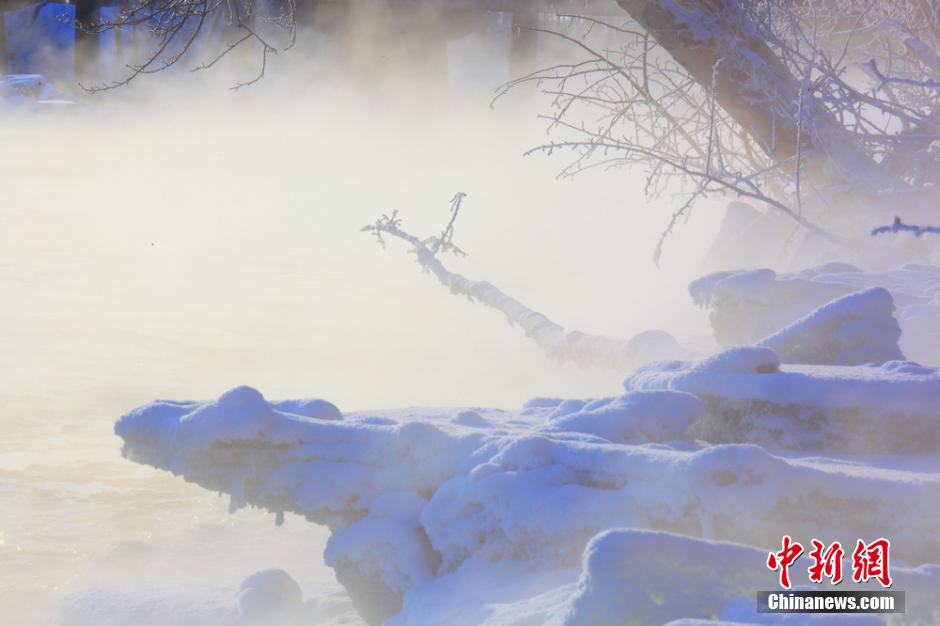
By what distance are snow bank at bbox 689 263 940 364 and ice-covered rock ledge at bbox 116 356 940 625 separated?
3.68 ft

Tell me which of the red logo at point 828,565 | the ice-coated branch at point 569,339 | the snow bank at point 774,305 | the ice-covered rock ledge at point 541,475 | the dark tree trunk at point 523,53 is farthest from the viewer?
the dark tree trunk at point 523,53

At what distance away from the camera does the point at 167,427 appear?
3094 mm

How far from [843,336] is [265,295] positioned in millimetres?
9575

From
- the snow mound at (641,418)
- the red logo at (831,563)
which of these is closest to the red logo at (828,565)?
the red logo at (831,563)

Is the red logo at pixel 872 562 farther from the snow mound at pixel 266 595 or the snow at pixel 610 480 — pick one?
the snow mound at pixel 266 595

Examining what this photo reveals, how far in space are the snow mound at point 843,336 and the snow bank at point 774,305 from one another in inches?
26.5

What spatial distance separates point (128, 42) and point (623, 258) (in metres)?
8.62

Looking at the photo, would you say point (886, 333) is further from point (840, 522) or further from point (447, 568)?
point (447, 568)

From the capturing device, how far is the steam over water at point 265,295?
5309mm

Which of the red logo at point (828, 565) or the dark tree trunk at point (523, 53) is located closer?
the red logo at point (828, 565)

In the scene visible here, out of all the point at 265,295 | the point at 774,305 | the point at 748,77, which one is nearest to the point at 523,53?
the point at 265,295

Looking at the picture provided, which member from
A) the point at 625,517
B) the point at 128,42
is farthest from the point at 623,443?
the point at 128,42

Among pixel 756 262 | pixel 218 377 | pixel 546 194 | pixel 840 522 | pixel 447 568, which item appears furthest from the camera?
pixel 546 194

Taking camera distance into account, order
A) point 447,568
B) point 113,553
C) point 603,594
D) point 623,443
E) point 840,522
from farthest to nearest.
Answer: point 113,553, point 623,443, point 447,568, point 840,522, point 603,594
